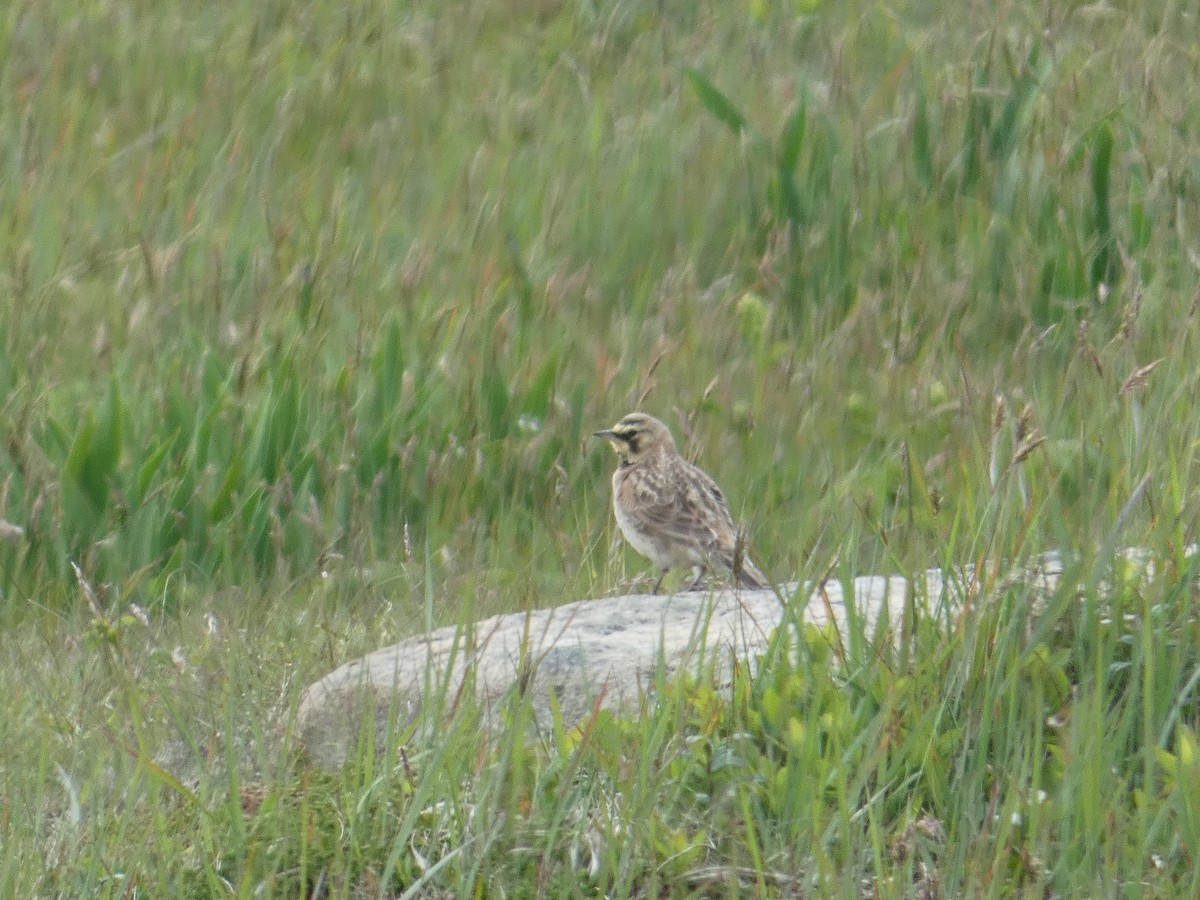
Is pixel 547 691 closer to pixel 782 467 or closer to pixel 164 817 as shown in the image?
pixel 164 817

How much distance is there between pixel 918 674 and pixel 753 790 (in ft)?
1.28

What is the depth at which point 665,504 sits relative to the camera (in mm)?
5574

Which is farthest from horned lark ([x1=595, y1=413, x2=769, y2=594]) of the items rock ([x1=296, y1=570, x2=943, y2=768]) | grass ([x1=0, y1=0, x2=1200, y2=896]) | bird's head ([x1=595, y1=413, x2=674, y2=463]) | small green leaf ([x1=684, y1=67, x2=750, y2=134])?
small green leaf ([x1=684, y1=67, x2=750, y2=134])

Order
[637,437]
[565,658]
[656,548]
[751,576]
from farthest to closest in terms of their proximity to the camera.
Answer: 1. [637,437]
2. [656,548]
3. [751,576]
4. [565,658]

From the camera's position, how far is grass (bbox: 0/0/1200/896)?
3.15 metres

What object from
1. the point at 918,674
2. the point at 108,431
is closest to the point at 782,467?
the point at 108,431

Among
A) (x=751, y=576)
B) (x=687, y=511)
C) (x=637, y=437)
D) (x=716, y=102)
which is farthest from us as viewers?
(x=716, y=102)

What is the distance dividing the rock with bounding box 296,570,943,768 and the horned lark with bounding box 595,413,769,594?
3.76 feet

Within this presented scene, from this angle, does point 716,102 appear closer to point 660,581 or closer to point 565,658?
point 660,581

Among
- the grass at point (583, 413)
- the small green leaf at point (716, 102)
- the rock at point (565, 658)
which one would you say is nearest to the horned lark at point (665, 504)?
the grass at point (583, 413)

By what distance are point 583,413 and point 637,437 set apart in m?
0.30

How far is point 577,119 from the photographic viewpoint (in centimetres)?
845

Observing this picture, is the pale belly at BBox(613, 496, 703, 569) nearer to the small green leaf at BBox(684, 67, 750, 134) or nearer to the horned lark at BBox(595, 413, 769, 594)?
the horned lark at BBox(595, 413, 769, 594)

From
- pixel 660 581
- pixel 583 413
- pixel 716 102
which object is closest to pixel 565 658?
pixel 660 581
